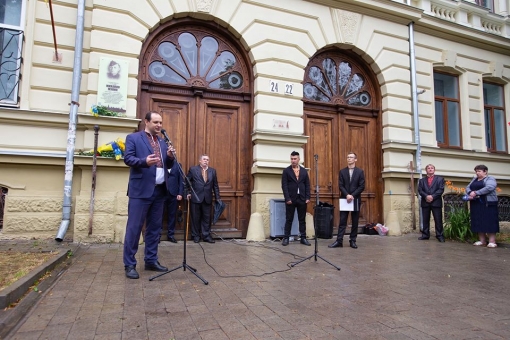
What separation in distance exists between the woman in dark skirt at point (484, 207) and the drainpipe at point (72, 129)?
8815 mm

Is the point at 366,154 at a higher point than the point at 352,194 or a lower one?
higher

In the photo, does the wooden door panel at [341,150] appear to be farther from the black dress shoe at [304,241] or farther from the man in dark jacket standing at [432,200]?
the black dress shoe at [304,241]

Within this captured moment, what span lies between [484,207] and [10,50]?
36.0ft

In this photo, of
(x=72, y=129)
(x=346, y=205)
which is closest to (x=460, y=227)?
(x=346, y=205)

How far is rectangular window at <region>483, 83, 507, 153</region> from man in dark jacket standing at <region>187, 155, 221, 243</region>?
10.1 metres

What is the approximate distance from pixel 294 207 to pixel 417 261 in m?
2.80

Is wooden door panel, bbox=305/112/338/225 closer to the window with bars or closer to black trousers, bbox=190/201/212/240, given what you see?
black trousers, bbox=190/201/212/240

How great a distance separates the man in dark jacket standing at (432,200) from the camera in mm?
9195

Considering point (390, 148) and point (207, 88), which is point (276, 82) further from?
point (390, 148)

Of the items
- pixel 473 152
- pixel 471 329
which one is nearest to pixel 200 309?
pixel 471 329

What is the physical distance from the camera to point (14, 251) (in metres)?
5.80

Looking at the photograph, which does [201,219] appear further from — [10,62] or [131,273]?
[10,62]

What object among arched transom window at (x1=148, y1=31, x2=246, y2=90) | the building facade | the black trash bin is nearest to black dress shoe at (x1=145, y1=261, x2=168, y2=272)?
the building facade

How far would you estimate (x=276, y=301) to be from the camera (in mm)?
3768
